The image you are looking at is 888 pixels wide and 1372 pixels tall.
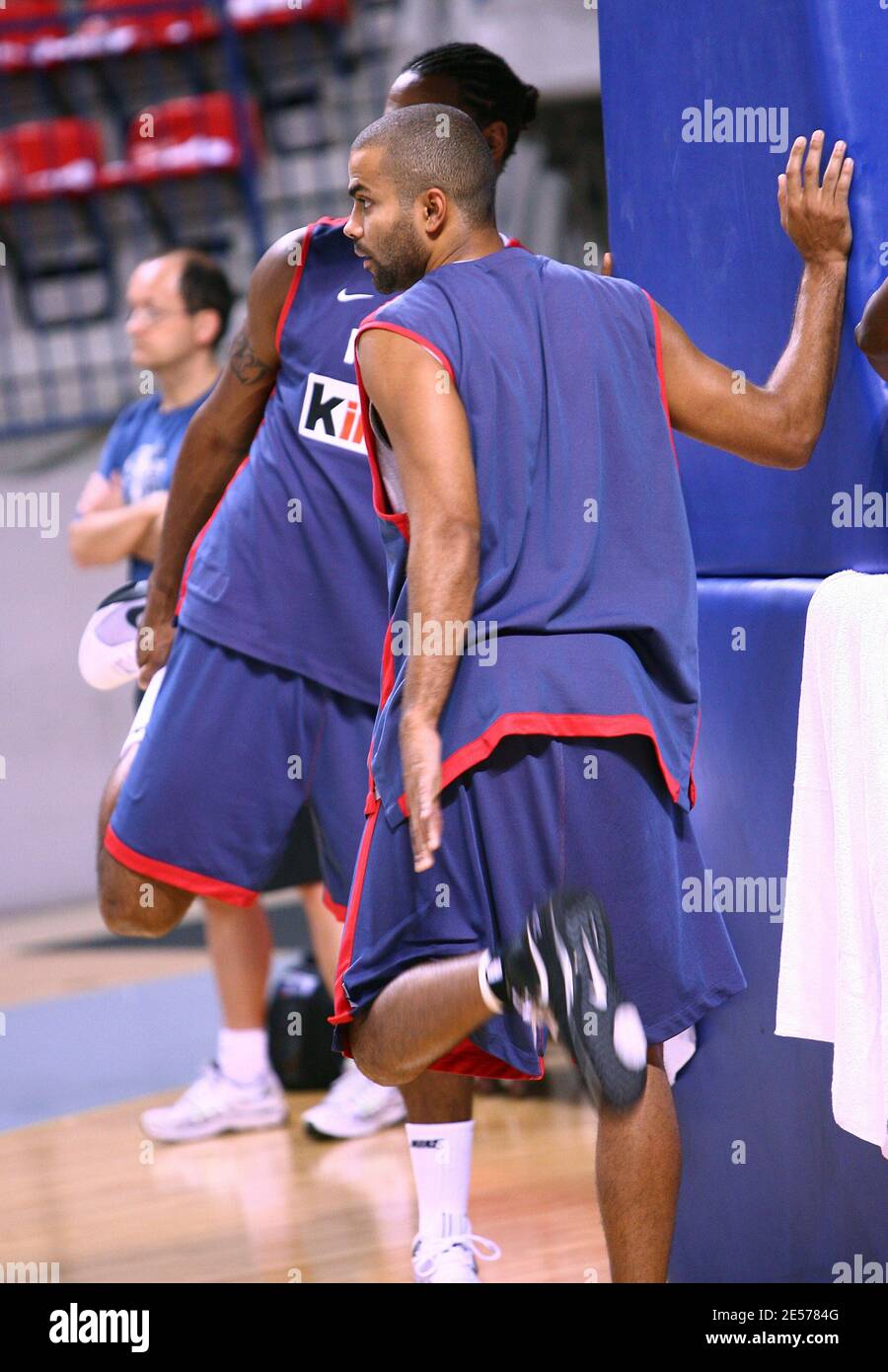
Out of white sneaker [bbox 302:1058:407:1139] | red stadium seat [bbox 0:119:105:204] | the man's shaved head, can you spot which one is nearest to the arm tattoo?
the man's shaved head

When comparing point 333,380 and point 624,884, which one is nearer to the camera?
point 624,884

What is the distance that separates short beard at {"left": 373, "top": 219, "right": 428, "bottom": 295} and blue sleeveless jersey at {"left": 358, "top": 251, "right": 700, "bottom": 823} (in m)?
0.08

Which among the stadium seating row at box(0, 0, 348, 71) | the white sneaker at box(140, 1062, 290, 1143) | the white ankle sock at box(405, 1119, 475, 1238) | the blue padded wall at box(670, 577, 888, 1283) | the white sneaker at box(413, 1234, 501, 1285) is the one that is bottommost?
the white sneaker at box(140, 1062, 290, 1143)

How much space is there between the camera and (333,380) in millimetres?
2936

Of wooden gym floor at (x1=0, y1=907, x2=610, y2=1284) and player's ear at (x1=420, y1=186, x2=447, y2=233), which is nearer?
player's ear at (x1=420, y1=186, x2=447, y2=233)

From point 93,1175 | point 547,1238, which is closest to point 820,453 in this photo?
point 547,1238

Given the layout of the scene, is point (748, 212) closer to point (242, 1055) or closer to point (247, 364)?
point (247, 364)

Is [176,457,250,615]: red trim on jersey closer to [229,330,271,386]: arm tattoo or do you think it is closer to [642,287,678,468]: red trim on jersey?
[229,330,271,386]: arm tattoo

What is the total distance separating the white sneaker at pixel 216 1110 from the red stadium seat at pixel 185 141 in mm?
5054

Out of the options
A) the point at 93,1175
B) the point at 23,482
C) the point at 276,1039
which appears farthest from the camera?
the point at 23,482

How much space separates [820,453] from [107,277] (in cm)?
609

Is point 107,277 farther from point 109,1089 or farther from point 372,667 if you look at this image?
point 372,667

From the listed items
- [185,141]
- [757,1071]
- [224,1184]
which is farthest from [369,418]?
[185,141]

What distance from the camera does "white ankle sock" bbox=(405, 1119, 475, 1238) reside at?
284 cm
